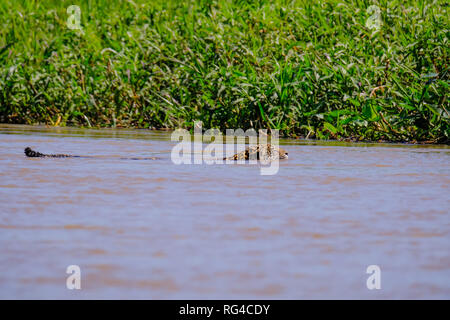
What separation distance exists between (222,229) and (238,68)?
7.65 meters

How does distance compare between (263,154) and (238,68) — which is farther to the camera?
(238,68)

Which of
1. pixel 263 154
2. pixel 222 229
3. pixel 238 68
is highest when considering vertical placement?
pixel 238 68

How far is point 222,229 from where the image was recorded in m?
5.02

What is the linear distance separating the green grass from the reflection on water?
8.87ft

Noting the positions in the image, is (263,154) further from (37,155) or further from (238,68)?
(238,68)

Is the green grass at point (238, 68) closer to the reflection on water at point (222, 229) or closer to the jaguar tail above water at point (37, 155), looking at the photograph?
the reflection on water at point (222, 229)

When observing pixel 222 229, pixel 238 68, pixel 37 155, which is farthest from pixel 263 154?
pixel 222 229

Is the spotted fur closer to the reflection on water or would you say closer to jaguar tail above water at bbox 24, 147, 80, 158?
the reflection on water

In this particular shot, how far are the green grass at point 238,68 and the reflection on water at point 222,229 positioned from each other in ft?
8.87

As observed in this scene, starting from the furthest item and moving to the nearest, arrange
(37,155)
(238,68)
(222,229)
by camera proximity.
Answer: (238,68)
(37,155)
(222,229)

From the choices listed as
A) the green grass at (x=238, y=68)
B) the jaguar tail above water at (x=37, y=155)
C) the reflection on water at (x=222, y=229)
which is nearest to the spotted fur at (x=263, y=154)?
the reflection on water at (x=222, y=229)

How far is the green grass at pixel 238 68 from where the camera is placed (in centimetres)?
1119

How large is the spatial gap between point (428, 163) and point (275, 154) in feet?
4.43

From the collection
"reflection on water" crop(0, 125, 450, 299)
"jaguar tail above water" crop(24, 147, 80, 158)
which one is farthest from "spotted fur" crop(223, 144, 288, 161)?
"jaguar tail above water" crop(24, 147, 80, 158)
